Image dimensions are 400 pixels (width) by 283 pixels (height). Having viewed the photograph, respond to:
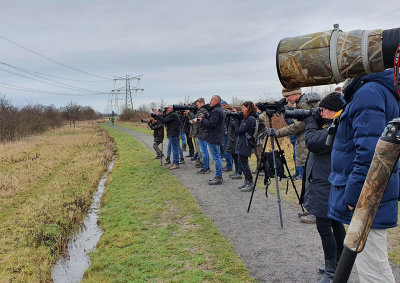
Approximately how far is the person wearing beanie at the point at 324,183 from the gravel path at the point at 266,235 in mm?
Answer: 410

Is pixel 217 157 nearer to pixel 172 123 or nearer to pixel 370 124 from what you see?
pixel 172 123

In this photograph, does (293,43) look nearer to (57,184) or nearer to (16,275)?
(16,275)

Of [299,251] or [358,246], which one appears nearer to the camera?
[358,246]

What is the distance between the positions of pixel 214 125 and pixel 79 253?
4.11 meters

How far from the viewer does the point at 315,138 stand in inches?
130

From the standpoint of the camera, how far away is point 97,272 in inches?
167

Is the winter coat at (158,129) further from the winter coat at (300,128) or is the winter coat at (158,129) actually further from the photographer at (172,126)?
the winter coat at (300,128)

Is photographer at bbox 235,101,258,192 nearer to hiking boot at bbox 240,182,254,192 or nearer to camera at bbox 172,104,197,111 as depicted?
hiking boot at bbox 240,182,254,192

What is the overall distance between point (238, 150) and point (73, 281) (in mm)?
4126

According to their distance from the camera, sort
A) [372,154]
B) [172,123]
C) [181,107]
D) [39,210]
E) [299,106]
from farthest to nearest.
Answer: [172,123]
[181,107]
[39,210]
[299,106]
[372,154]

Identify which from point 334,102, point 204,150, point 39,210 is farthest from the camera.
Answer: point 204,150

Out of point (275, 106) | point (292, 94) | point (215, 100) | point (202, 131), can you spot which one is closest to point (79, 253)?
point (275, 106)

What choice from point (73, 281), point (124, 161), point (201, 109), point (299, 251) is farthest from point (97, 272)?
point (124, 161)

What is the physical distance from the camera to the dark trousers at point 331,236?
3.22 metres
